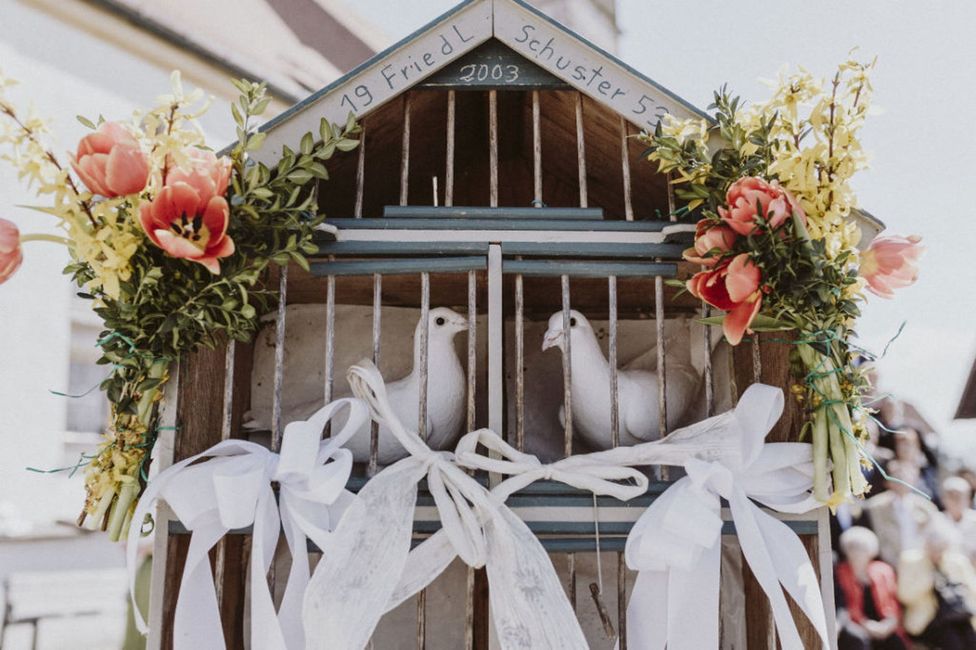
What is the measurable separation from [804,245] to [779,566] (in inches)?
17.4

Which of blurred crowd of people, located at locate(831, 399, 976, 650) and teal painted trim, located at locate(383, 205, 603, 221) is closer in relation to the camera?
teal painted trim, located at locate(383, 205, 603, 221)

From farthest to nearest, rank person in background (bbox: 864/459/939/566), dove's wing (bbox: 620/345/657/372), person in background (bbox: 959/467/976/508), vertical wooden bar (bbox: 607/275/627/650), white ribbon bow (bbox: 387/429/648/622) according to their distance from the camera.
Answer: person in background (bbox: 959/467/976/508) < person in background (bbox: 864/459/939/566) < dove's wing (bbox: 620/345/657/372) < vertical wooden bar (bbox: 607/275/627/650) < white ribbon bow (bbox: 387/429/648/622)

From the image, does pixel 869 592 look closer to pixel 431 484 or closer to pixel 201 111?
pixel 431 484

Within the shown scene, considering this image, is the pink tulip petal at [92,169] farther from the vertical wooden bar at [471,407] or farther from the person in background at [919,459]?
the person in background at [919,459]

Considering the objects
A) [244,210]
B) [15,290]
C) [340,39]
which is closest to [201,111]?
[244,210]

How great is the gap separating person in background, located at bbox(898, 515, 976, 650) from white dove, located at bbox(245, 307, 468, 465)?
1641mm

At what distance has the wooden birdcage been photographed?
133 cm

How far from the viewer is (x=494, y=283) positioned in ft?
4.42

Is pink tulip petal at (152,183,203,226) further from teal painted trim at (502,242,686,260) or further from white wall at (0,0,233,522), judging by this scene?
white wall at (0,0,233,522)

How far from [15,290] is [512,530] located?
9.30 feet

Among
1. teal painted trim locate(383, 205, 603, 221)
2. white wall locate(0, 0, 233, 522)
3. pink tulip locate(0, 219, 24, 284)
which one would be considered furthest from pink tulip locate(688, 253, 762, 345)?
white wall locate(0, 0, 233, 522)

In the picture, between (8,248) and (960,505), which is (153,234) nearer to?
(8,248)

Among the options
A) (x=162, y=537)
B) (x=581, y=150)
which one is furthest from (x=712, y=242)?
(x=162, y=537)

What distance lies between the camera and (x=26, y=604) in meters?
3.31
